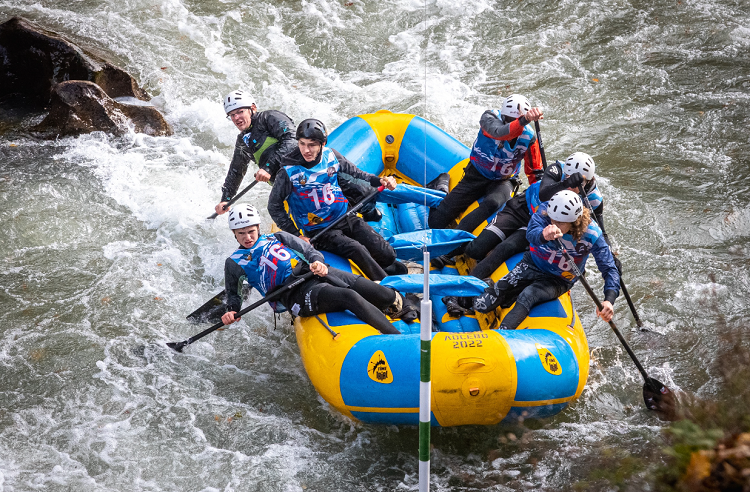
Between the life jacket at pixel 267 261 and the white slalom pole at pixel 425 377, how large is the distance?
66.8 inches

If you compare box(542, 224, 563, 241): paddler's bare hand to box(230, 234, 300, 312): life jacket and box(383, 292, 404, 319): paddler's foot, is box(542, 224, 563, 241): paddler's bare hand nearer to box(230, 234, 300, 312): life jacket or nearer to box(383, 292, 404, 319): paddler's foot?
box(383, 292, 404, 319): paddler's foot

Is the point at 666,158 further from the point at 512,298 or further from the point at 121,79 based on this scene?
the point at 121,79

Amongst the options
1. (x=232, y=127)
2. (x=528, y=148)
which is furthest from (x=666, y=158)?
(x=232, y=127)

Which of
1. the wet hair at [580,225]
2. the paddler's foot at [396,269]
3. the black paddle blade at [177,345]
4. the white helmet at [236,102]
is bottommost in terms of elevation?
the black paddle blade at [177,345]

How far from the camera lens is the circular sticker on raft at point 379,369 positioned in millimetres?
4297

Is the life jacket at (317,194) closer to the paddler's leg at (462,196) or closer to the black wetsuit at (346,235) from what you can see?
the black wetsuit at (346,235)

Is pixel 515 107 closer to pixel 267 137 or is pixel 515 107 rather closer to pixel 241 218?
pixel 267 137

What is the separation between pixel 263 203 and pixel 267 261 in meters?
3.09

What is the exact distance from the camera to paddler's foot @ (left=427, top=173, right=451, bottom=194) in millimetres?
6415

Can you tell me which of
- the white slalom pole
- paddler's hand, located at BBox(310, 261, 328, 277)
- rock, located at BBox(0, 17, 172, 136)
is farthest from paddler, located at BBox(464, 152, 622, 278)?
rock, located at BBox(0, 17, 172, 136)

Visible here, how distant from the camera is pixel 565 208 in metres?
4.61

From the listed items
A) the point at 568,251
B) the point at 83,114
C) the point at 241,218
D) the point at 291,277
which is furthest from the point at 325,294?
the point at 83,114

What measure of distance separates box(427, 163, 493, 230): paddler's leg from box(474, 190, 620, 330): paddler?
1.14 metres

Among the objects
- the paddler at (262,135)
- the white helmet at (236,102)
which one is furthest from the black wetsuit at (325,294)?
the white helmet at (236,102)
